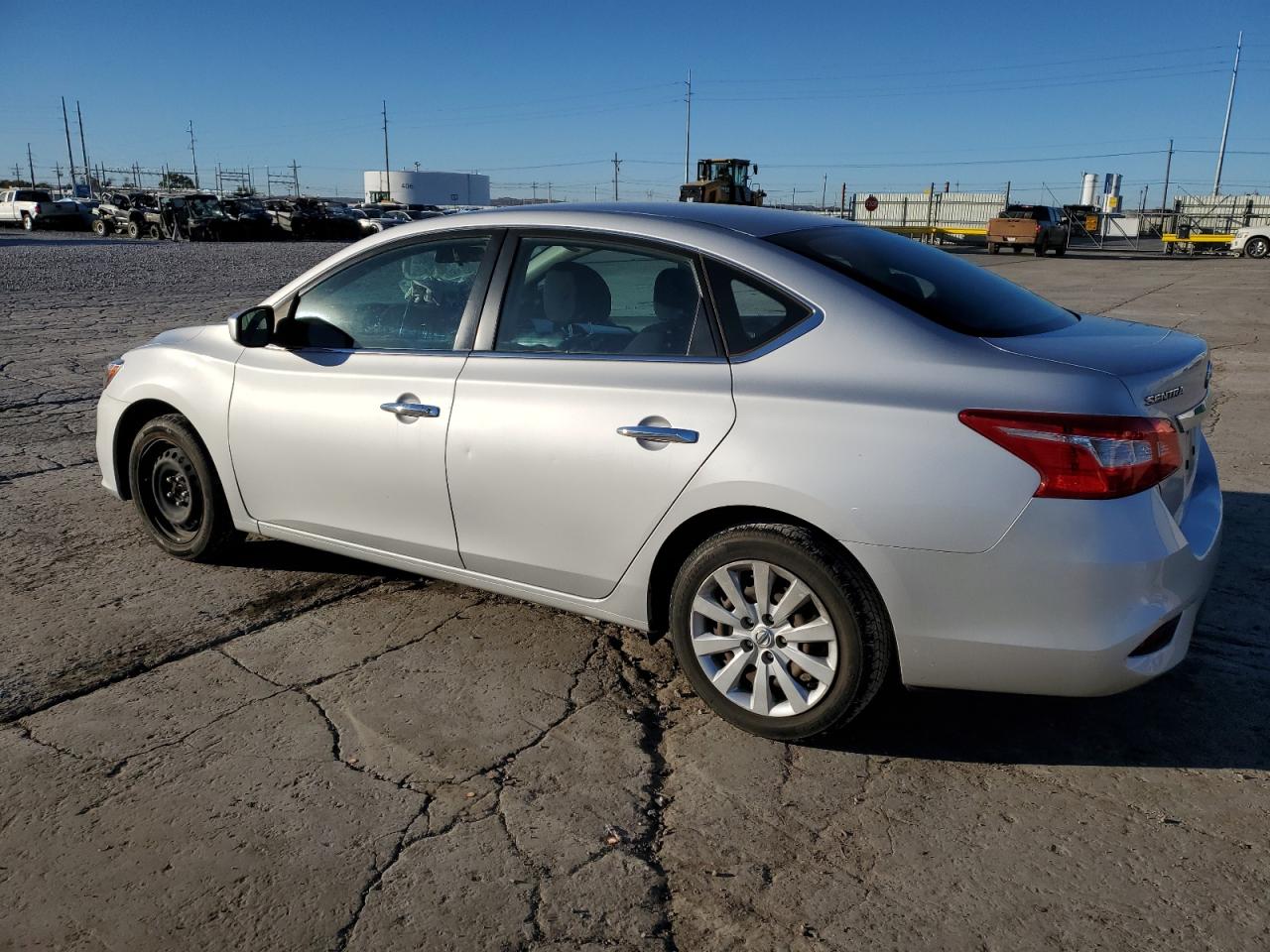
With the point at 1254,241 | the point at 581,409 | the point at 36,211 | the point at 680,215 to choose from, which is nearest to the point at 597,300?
the point at 680,215

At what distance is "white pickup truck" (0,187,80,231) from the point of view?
44.7 metres

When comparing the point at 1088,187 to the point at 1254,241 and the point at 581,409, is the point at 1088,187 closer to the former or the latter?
the point at 1254,241

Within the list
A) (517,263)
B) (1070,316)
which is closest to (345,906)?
(517,263)

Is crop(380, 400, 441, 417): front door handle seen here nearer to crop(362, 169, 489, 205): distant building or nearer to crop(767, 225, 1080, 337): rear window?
crop(767, 225, 1080, 337): rear window

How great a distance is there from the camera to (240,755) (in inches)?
124

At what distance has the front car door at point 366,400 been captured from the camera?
3762mm

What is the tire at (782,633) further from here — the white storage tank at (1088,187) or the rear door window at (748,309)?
the white storage tank at (1088,187)

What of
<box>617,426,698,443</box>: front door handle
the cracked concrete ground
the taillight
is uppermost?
the taillight

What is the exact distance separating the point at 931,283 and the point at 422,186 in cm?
10673

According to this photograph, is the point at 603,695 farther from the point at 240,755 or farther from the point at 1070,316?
the point at 1070,316

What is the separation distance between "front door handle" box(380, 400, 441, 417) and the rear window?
4.30 ft


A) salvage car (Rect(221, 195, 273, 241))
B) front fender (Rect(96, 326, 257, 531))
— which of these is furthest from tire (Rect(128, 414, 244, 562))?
salvage car (Rect(221, 195, 273, 241))

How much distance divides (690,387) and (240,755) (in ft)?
5.78

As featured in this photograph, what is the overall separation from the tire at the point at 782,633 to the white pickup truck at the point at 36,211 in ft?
163
